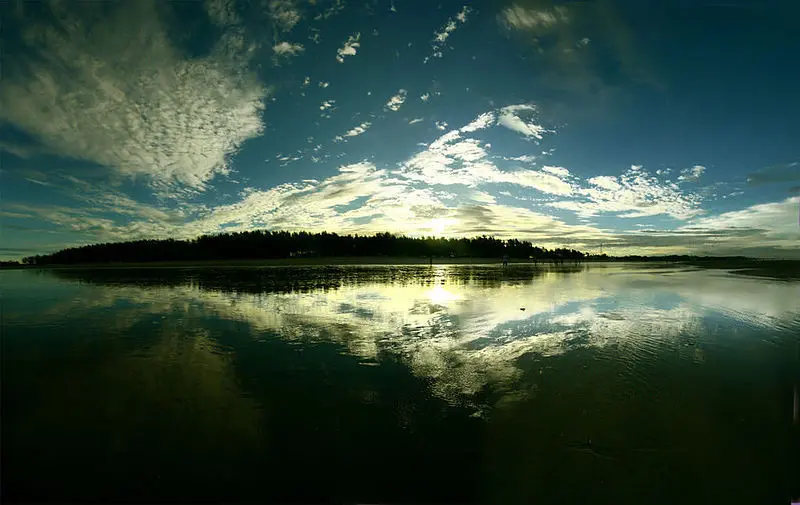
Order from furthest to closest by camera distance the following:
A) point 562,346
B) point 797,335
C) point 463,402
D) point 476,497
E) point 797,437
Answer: point 797,335
point 562,346
point 463,402
point 797,437
point 476,497

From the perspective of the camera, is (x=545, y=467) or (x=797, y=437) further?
(x=797, y=437)

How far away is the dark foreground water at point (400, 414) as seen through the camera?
4.43 m

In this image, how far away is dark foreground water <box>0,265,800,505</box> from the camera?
4434 mm

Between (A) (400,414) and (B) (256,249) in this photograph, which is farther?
(B) (256,249)

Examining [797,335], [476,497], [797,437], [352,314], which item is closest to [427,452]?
[476,497]

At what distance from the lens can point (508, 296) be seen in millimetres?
21859

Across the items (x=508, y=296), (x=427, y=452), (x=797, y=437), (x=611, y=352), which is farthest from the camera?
(x=508, y=296)

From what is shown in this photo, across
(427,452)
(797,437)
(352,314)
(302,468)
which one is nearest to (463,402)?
(427,452)

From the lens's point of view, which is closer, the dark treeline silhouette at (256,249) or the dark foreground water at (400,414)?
the dark foreground water at (400,414)

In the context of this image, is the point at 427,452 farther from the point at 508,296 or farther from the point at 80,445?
the point at 508,296

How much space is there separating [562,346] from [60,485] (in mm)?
11090

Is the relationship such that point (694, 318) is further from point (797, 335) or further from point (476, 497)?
point (476, 497)

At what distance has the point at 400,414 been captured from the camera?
6.04 meters

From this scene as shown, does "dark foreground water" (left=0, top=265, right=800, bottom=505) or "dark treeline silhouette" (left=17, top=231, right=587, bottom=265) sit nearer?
"dark foreground water" (left=0, top=265, right=800, bottom=505)
